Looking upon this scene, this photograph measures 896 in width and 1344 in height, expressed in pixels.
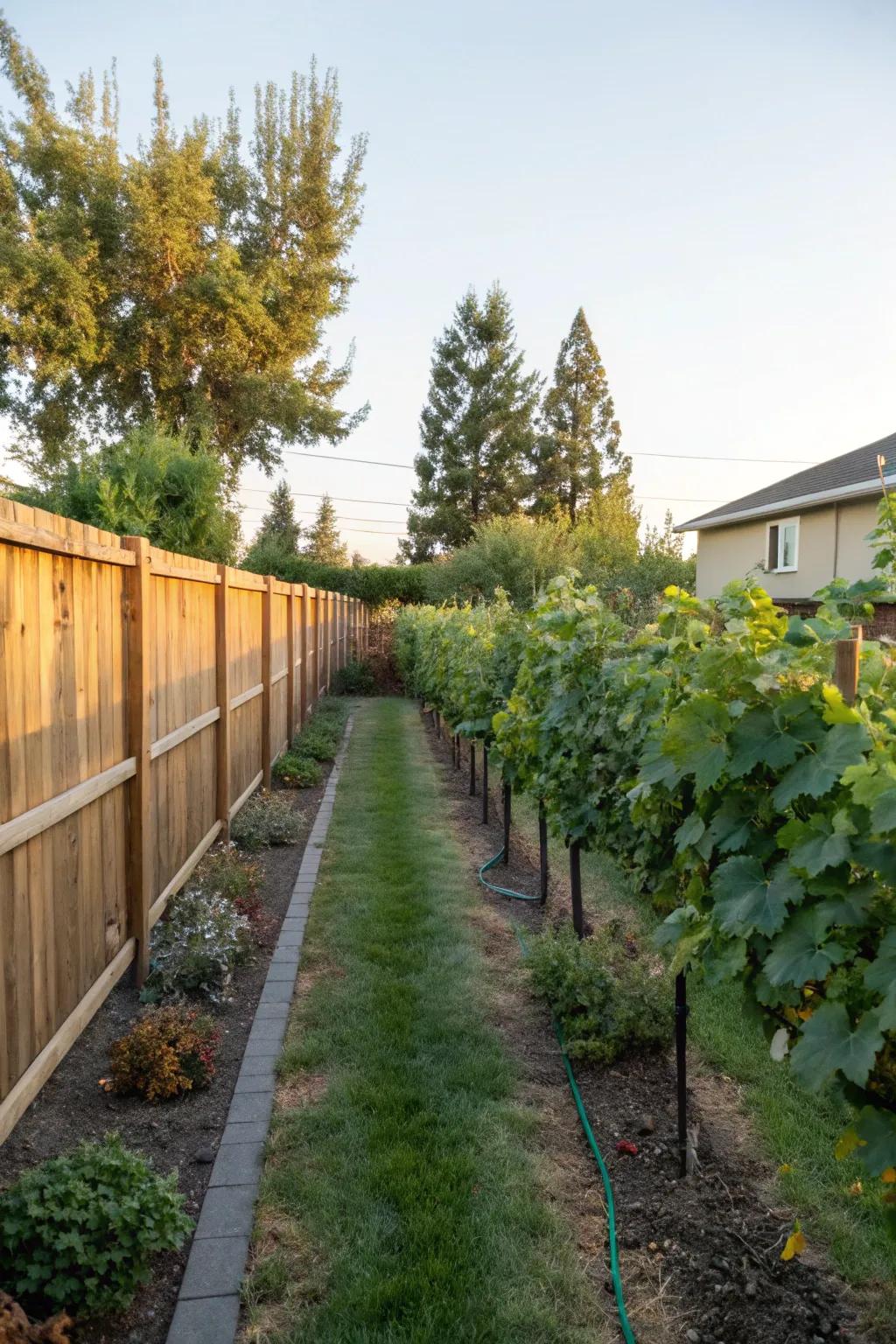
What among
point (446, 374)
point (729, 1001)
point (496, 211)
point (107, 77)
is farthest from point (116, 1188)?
point (446, 374)

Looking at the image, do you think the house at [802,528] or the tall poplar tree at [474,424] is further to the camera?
the tall poplar tree at [474,424]

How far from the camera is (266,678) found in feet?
24.4

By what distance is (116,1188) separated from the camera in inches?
80.3

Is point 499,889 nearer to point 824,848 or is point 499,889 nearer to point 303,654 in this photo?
point 824,848

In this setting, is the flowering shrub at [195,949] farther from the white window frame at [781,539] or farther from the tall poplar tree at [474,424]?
the tall poplar tree at [474,424]

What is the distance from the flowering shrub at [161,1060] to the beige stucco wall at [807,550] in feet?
37.4

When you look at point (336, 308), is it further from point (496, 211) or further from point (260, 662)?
point (260, 662)

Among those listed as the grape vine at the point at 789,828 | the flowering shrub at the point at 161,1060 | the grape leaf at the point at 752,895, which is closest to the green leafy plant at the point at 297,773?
the flowering shrub at the point at 161,1060

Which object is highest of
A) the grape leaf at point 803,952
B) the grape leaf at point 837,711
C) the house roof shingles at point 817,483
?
the house roof shingles at point 817,483

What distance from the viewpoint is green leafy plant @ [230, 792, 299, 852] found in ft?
19.9

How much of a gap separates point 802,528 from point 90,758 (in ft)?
54.9

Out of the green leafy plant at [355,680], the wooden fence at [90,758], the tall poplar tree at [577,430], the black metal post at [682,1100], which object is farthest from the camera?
the tall poplar tree at [577,430]

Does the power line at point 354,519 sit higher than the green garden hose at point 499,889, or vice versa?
the power line at point 354,519

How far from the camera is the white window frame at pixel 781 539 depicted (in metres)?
17.3
